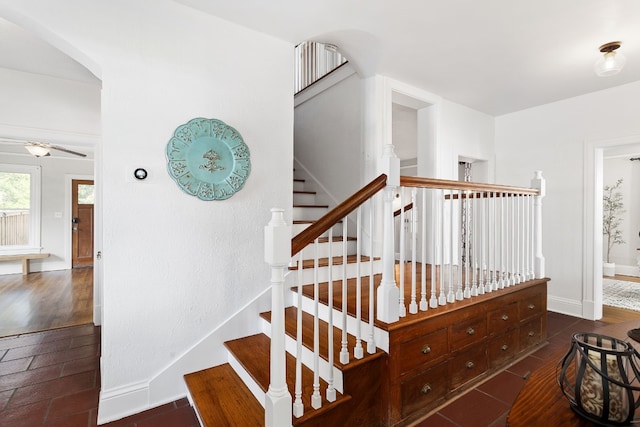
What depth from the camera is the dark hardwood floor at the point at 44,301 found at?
3.62 metres

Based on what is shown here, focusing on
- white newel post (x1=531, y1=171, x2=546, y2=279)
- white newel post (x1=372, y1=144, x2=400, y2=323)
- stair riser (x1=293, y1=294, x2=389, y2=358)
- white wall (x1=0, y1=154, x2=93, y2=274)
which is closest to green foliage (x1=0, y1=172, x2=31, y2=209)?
white wall (x1=0, y1=154, x2=93, y2=274)

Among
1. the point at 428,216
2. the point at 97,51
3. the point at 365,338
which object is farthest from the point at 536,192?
the point at 97,51

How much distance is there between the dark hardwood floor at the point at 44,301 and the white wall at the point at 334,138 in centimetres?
333

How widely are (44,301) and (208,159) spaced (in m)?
4.19

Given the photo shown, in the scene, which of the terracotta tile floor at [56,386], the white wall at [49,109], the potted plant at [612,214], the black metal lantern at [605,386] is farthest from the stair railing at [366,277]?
the potted plant at [612,214]

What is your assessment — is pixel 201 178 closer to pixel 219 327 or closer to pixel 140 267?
pixel 140 267

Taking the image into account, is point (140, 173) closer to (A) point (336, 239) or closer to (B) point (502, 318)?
(A) point (336, 239)

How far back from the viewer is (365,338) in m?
2.05

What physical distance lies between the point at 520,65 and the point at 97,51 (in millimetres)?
3713

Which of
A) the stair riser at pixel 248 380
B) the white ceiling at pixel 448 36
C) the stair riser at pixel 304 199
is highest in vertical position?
the white ceiling at pixel 448 36

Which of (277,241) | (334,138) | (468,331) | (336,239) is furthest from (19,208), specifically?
(468,331)

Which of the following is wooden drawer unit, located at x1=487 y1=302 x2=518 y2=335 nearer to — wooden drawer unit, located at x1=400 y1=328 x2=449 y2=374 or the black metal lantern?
wooden drawer unit, located at x1=400 y1=328 x2=449 y2=374

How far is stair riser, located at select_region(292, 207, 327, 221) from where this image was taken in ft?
11.5

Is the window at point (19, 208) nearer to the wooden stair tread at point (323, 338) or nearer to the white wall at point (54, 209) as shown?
the white wall at point (54, 209)
